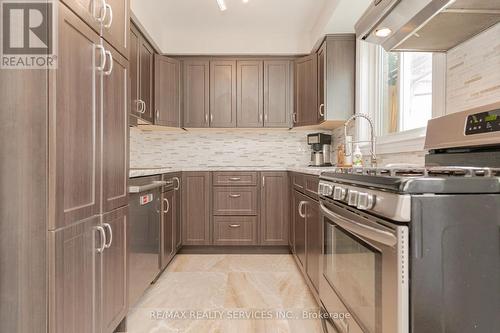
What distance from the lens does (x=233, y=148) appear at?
396cm

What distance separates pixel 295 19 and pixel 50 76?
2886 millimetres

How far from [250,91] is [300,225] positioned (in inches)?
69.8

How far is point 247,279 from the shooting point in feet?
8.68

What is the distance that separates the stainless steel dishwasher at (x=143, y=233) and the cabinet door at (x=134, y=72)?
2.43 feet

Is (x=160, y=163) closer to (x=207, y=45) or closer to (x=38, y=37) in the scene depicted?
(x=207, y=45)

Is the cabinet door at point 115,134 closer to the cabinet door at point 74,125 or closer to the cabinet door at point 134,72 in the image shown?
the cabinet door at point 74,125

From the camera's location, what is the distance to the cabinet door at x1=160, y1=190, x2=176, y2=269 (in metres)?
2.69

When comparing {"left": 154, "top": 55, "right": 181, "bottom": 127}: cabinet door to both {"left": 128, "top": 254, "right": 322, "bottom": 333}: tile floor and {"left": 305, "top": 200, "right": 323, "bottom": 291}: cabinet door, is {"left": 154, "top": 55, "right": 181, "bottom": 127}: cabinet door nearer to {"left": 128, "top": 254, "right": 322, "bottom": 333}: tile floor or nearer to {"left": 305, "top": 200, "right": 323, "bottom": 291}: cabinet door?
{"left": 128, "top": 254, "right": 322, "bottom": 333}: tile floor

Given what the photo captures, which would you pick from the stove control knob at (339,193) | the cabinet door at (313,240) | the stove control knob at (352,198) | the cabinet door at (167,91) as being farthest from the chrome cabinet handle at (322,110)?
the stove control knob at (352,198)

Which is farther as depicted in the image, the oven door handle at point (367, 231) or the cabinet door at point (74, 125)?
the cabinet door at point (74, 125)

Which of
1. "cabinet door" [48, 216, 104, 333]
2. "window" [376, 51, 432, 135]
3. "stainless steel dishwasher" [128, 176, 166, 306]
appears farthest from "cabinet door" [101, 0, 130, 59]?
"window" [376, 51, 432, 135]

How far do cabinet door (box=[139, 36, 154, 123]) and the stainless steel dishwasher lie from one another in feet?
3.06

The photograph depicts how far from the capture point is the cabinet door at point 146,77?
9.71ft

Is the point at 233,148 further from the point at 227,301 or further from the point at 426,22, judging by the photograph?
the point at 426,22
